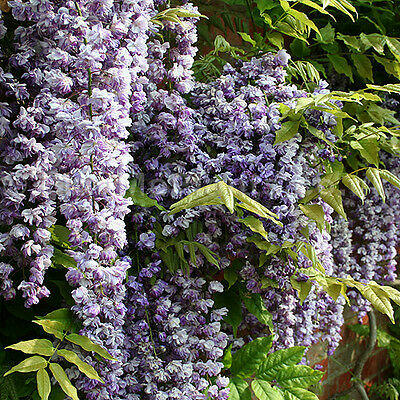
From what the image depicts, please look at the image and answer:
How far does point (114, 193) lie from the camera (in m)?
0.70

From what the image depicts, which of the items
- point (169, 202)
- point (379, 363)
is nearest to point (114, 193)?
point (169, 202)

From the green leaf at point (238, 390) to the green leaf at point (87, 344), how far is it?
1.33 ft

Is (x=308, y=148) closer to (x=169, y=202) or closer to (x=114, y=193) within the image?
(x=169, y=202)

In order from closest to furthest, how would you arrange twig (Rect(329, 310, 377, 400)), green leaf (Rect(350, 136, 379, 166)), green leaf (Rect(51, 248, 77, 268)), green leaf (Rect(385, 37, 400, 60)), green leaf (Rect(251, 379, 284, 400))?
green leaf (Rect(51, 248, 77, 268))
green leaf (Rect(251, 379, 284, 400))
green leaf (Rect(350, 136, 379, 166))
green leaf (Rect(385, 37, 400, 60))
twig (Rect(329, 310, 377, 400))

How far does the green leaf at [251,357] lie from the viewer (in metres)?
1.01

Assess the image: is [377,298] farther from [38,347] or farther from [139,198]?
[38,347]

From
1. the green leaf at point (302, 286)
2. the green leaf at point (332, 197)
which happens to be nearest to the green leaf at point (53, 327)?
the green leaf at point (302, 286)

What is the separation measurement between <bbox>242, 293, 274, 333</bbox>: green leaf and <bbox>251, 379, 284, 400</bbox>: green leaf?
12 centimetres

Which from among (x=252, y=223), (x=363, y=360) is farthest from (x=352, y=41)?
(x=363, y=360)

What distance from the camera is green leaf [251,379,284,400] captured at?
963 mm

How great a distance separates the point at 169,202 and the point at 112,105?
1.02ft

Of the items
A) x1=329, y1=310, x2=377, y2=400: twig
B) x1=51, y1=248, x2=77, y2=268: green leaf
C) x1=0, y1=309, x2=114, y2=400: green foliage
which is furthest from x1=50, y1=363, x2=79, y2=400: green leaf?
x1=329, y1=310, x2=377, y2=400: twig

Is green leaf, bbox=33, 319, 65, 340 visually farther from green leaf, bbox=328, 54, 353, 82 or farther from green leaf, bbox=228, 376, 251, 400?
green leaf, bbox=328, 54, 353, 82

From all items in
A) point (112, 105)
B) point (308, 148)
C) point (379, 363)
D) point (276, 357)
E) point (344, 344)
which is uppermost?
point (112, 105)
